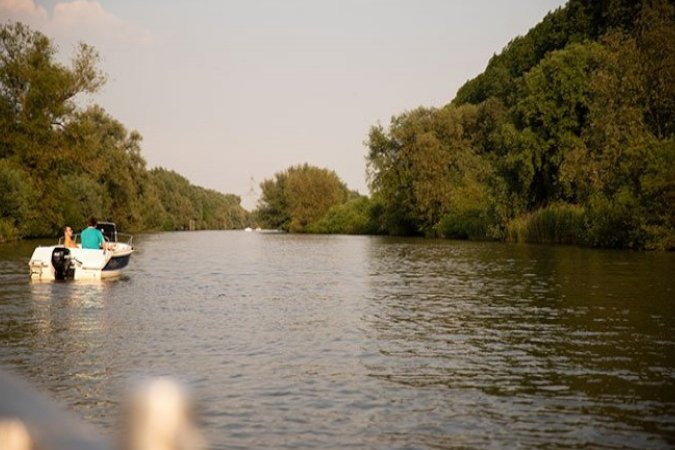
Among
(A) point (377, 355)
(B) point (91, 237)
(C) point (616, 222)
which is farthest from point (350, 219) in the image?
(A) point (377, 355)

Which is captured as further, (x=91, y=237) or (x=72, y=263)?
(x=91, y=237)

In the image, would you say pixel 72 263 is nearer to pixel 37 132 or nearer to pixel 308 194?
pixel 37 132

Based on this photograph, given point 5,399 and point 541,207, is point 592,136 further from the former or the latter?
point 5,399

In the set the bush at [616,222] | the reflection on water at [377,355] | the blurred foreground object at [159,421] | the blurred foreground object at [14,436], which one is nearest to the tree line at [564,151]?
the bush at [616,222]

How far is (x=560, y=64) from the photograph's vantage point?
195 ft

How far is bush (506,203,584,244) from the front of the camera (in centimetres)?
5238

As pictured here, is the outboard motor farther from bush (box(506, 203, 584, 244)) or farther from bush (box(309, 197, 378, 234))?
bush (box(309, 197, 378, 234))

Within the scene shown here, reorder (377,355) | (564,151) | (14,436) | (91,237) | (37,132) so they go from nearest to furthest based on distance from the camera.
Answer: (14,436)
(377,355)
(91,237)
(564,151)
(37,132)

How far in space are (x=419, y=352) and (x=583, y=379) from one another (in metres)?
3.14

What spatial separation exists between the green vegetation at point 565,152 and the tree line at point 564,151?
0.31 feet

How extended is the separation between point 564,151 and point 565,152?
0.49m

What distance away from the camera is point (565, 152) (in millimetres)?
57625

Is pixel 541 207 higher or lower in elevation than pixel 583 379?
higher

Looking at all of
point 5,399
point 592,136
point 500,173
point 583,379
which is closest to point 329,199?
point 500,173
